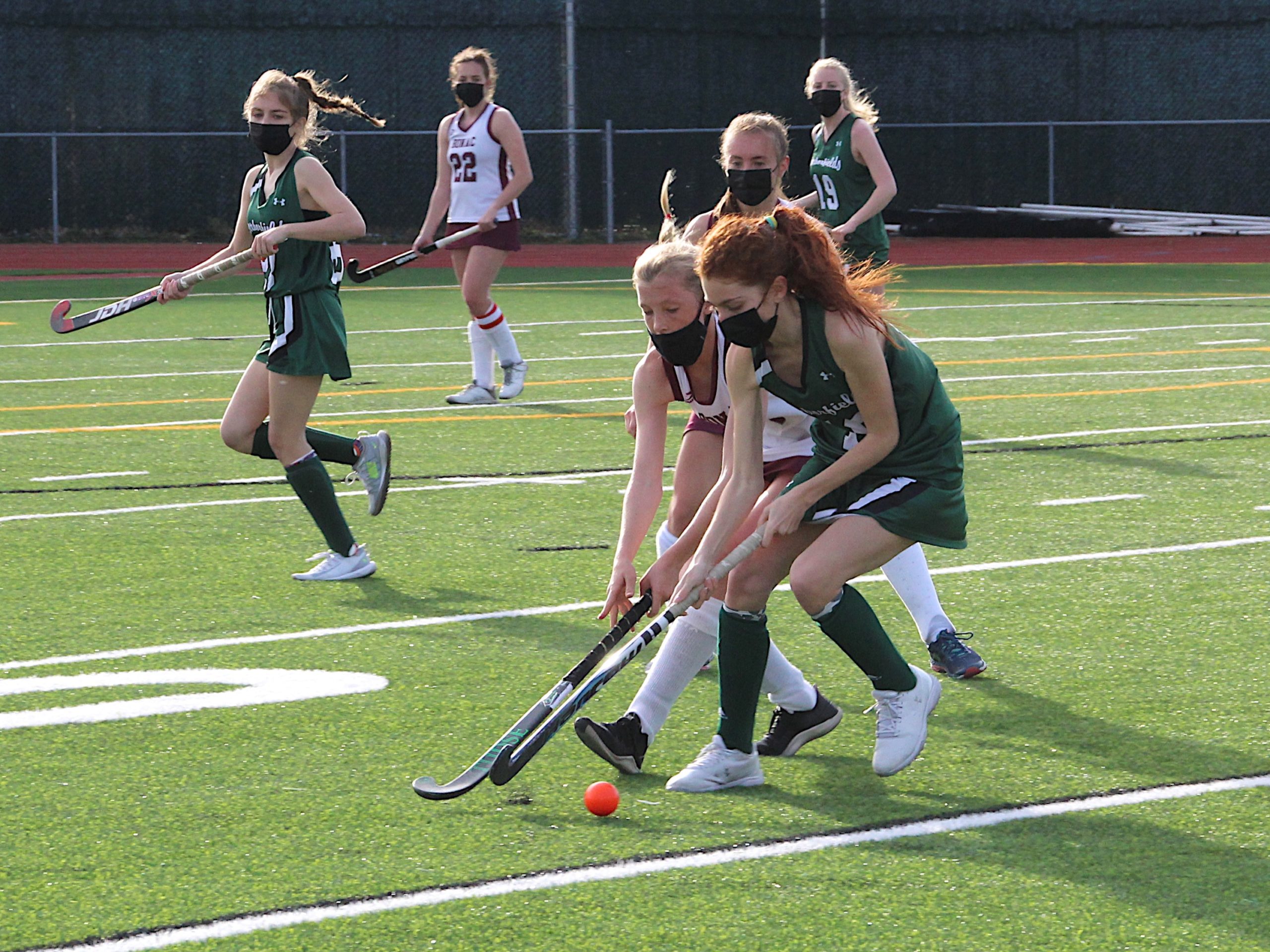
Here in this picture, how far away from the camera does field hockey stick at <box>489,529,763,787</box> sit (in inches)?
166

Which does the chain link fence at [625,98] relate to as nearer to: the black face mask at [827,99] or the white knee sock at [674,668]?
the black face mask at [827,99]

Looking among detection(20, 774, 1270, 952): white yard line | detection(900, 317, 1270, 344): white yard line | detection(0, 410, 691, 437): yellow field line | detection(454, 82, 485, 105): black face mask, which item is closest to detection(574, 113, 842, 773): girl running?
detection(20, 774, 1270, 952): white yard line

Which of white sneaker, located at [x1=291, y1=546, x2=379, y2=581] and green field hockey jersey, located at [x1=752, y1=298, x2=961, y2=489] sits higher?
green field hockey jersey, located at [x1=752, y1=298, x2=961, y2=489]

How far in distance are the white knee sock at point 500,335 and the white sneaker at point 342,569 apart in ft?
14.9

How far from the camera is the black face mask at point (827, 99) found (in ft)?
30.7

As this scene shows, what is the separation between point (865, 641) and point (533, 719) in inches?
32.6

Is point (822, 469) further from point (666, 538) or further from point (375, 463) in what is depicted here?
point (375, 463)

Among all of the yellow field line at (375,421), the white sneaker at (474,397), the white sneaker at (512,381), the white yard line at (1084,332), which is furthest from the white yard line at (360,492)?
the white yard line at (1084,332)

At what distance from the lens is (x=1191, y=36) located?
29953mm

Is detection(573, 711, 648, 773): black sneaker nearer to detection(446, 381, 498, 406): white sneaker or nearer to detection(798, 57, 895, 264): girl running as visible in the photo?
detection(798, 57, 895, 264): girl running

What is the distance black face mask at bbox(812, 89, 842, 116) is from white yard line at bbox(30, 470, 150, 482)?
12.5 feet

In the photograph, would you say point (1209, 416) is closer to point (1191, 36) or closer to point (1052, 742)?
point (1052, 742)

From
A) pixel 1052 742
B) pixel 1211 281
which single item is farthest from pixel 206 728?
pixel 1211 281

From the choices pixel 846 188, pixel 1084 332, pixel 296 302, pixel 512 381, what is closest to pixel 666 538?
pixel 296 302
